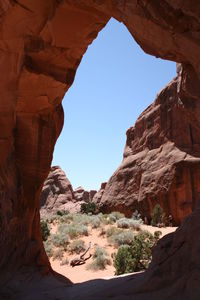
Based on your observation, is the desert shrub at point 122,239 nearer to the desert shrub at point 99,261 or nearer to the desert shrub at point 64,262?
the desert shrub at point 99,261

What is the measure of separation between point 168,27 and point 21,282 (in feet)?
20.2

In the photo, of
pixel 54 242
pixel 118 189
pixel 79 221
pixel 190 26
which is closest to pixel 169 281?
pixel 190 26

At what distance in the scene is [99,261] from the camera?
40.7 ft

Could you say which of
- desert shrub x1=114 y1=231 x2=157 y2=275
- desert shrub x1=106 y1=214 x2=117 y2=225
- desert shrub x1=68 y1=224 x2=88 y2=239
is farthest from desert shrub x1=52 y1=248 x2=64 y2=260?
desert shrub x1=106 y1=214 x2=117 y2=225

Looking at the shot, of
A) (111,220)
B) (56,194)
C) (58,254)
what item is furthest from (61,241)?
(56,194)

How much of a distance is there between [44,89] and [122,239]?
9922mm

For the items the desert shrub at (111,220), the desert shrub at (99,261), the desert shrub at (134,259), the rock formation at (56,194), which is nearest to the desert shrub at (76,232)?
the desert shrub at (111,220)

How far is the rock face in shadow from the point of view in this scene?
24.3 m

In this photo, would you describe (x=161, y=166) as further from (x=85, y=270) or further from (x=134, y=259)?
(x=134, y=259)

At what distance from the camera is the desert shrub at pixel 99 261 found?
12111mm

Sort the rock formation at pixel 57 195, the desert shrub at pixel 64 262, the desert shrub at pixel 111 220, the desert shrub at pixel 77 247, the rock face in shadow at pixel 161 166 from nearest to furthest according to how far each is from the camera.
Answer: the desert shrub at pixel 64 262 → the desert shrub at pixel 77 247 → the desert shrub at pixel 111 220 → the rock face in shadow at pixel 161 166 → the rock formation at pixel 57 195

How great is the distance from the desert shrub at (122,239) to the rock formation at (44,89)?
24.9ft

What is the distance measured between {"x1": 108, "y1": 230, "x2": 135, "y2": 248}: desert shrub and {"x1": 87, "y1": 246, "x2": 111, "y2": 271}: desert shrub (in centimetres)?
190

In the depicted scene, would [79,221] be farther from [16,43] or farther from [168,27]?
[168,27]
